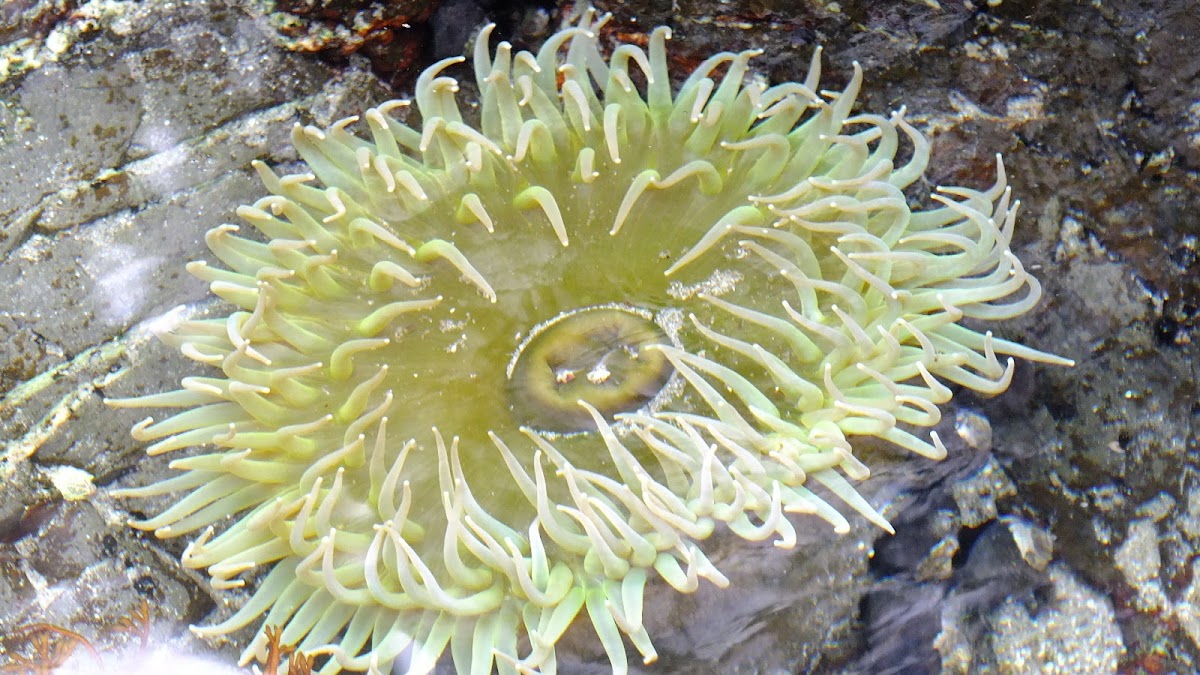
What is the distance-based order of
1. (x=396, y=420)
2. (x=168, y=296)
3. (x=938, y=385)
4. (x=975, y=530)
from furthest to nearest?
(x=168, y=296) → (x=396, y=420) → (x=975, y=530) → (x=938, y=385)

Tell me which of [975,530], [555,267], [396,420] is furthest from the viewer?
[555,267]

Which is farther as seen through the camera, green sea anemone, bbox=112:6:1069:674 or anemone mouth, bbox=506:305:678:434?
anemone mouth, bbox=506:305:678:434

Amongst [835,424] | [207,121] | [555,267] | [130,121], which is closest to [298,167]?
[207,121]

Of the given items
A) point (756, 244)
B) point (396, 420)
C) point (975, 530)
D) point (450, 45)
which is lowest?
point (975, 530)

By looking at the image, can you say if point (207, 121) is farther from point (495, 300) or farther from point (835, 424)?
point (835, 424)

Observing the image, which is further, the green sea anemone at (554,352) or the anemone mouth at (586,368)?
the anemone mouth at (586,368)
